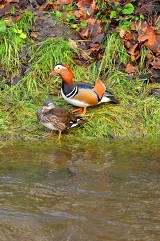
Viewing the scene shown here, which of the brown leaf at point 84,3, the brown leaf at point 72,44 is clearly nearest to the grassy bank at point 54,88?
the brown leaf at point 72,44

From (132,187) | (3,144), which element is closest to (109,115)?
(3,144)

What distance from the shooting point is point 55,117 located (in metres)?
7.83

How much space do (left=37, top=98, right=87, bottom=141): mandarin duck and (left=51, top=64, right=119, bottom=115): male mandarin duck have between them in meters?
0.31

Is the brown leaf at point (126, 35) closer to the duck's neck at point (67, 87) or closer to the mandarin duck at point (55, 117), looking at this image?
the duck's neck at point (67, 87)

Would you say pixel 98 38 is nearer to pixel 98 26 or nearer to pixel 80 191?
pixel 98 26

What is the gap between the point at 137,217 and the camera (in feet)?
18.4

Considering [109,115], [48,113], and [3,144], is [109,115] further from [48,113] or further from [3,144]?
[3,144]

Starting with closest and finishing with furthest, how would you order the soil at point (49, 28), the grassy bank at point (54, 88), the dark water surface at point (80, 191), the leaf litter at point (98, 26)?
the dark water surface at point (80, 191)
the grassy bank at point (54, 88)
the leaf litter at point (98, 26)
the soil at point (49, 28)

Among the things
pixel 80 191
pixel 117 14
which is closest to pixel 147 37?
pixel 117 14

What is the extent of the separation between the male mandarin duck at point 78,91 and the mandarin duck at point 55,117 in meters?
0.31

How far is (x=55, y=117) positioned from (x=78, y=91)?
2.05 feet

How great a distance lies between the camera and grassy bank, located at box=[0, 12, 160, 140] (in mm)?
8188

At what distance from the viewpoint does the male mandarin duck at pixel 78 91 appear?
27.1ft

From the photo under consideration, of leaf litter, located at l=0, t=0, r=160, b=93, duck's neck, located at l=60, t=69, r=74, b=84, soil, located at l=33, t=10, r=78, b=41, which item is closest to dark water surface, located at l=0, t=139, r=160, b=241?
duck's neck, located at l=60, t=69, r=74, b=84
